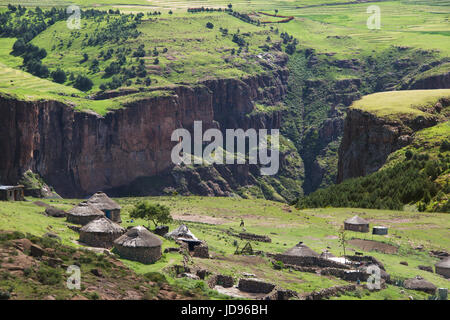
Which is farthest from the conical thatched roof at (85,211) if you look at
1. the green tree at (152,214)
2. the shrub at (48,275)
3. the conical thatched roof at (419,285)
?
the conical thatched roof at (419,285)

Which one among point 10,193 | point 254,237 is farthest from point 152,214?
point 10,193

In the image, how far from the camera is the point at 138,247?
68.9 metres

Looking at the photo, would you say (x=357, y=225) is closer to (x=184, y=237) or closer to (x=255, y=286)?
(x=184, y=237)

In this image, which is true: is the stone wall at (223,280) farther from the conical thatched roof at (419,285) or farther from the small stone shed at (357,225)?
the small stone shed at (357,225)

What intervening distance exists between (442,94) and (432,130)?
25092mm

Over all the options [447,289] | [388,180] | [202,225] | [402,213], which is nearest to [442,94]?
[388,180]

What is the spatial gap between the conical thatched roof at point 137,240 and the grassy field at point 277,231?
5.43 ft

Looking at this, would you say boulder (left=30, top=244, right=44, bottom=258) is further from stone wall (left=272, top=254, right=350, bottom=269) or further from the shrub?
stone wall (left=272, top=254, right=350, bottom=269)

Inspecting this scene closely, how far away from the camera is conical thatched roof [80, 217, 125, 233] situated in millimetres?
73875

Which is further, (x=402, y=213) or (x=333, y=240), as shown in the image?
(x=402, y=213)

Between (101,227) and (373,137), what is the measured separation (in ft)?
393

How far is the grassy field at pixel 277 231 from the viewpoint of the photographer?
234 feet
